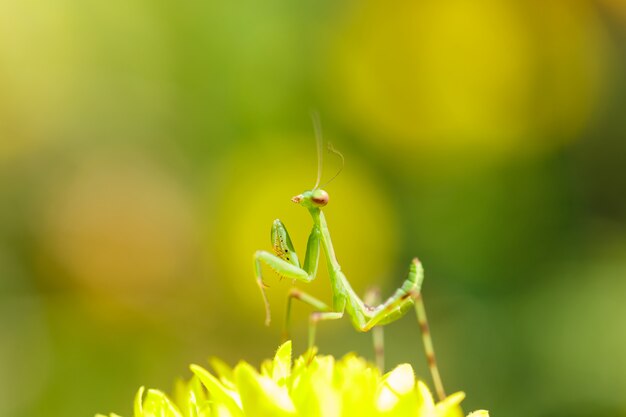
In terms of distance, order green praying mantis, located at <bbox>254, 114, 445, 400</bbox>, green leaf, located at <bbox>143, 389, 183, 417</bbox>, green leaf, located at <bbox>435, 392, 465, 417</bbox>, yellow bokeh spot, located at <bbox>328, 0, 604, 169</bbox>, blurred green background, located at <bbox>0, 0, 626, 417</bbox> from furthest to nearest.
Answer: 1. yellow bokeh spot, located at <bbox>328, 0, 604, 169</bbox>
2. blurred green background, located at <bbox>0, 0, 626, 417</bbox>
3. green praying mantis, located at <bbox>254, 114, 445, 400</bbox>
4. green leaf, located at <bbox>143, 389, 183, 417</bbox>
5. green leaf, located at <bbox>435, 392, 465, 417</bbox>

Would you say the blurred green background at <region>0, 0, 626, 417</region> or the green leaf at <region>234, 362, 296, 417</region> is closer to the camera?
the green leaf at <region>234, 362, 296, 417</region>

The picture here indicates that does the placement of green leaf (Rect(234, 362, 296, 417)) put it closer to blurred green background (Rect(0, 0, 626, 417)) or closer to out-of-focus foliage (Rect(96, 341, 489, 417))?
out-of-focus foliage (Rect(96, 341, 489, 417))

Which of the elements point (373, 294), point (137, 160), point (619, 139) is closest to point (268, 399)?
point (373, 294)

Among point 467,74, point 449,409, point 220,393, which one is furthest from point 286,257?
point 467,74

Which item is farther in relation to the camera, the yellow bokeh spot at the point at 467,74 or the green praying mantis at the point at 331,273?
the yellow bokeh spot at the point at 467,74

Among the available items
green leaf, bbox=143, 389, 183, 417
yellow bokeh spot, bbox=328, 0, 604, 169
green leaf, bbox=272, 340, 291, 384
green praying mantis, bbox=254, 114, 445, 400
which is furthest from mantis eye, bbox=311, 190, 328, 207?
yellow bokeh spot, bbox=328, 0, 604, 169

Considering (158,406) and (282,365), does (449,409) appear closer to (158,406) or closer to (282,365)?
(282,365)

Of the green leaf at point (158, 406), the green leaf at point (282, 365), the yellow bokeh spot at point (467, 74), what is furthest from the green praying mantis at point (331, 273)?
the yellow bokeh spot at point (467, 74)

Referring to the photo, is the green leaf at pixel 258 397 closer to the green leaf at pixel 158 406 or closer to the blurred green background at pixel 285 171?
the green leaf at pixel 158 406
